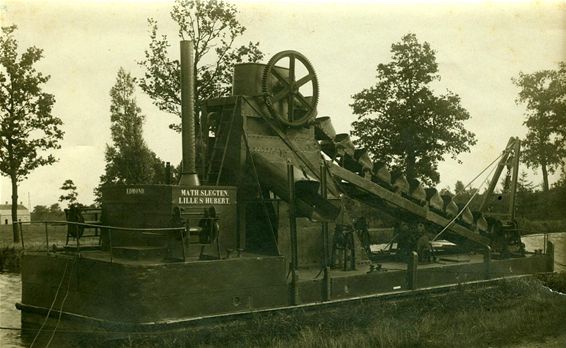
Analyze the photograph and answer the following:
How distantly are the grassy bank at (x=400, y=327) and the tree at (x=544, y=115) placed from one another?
20283 mm

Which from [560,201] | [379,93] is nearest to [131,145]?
[379,93]

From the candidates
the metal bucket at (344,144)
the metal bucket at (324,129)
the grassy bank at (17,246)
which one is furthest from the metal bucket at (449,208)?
the grassy bank at (17,246)

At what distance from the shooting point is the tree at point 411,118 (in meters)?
33.2

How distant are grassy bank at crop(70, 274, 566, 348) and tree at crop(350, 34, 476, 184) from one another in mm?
19848

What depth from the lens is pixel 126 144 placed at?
40.9 m

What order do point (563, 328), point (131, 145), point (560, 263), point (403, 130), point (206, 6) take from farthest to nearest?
point (131, 145) < point (403, 130) < point (206, 6) < point (560, 263) < point (563, 328)

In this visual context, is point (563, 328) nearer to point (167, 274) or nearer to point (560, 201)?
point (167, 274)

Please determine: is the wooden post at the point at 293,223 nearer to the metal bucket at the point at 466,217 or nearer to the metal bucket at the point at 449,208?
the metal bucket at the point at 449,208

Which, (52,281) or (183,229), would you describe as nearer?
(183,229)

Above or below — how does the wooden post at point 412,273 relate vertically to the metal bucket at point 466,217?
below

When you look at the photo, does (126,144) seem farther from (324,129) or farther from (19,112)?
(324,129)

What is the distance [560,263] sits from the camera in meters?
21.8

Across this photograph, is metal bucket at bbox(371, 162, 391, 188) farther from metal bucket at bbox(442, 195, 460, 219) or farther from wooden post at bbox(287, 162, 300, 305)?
wooden post at bbox(287, 162, 300, 305)

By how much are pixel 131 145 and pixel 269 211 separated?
28.0 meters
